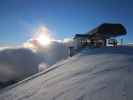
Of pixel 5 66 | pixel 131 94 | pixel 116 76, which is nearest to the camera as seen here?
pixel 131 94

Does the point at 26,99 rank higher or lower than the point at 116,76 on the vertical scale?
lower

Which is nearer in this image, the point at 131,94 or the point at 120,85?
the point at 131,94

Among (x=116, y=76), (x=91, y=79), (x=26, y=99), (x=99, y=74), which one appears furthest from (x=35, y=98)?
(x=116, y=76)

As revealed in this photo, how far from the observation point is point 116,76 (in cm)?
609

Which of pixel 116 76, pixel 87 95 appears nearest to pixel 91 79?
pixel 116 76

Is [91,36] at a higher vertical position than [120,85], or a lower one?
higher

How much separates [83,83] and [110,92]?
1476 mm

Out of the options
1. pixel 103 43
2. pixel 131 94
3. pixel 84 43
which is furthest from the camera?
pixel 84 43

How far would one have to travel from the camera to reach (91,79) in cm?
646

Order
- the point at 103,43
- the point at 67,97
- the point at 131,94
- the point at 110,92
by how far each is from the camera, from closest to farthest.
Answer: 1. the point at 131,94
2. the point at 110,92
3. the point at 67,97
4. the point at 103,43

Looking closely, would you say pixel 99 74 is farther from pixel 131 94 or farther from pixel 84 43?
pixel 84 43

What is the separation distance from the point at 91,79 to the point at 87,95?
1.33 metres

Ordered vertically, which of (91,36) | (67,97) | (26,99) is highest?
(91,36)

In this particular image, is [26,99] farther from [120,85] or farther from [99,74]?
[120,85]
